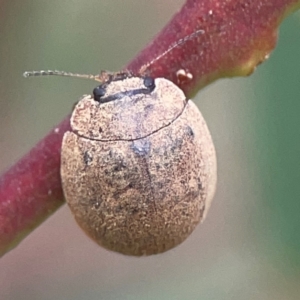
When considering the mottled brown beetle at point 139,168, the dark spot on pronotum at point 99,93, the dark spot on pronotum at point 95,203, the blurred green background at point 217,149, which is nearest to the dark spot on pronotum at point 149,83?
the mottled brown beetle at point 139,168

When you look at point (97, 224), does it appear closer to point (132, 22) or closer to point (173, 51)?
point (173, 51)

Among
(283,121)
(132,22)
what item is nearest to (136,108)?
(283,121)

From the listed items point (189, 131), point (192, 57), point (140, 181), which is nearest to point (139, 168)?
point (140, 181)

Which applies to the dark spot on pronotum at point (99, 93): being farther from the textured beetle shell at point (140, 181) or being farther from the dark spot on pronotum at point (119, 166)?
the dark spot on pronotum at point (119, 166)

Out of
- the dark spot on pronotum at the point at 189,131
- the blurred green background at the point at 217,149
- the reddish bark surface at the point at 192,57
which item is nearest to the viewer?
the reddish bark surface at the point at 192,57

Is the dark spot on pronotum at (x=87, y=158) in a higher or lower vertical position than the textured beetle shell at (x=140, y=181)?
higher

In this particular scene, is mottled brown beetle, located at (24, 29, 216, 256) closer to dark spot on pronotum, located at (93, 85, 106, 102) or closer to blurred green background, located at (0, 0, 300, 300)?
dark spot on pronotum, located at (93, 85, 106, 102)

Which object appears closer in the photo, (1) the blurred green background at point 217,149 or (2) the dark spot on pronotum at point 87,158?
(2) the dark spot on pronotum at point 87,158
